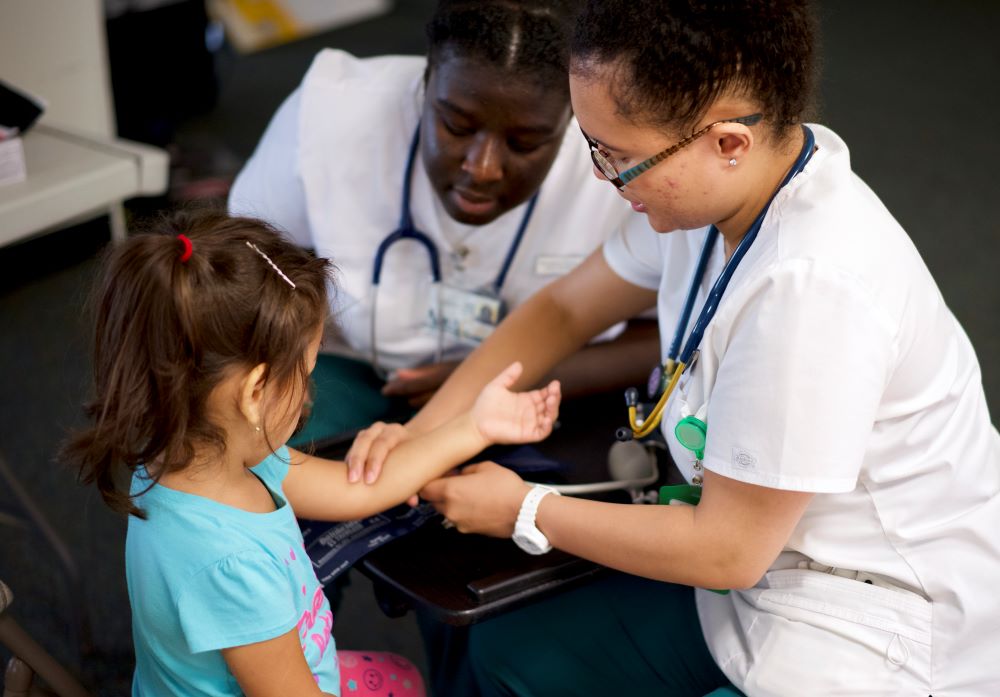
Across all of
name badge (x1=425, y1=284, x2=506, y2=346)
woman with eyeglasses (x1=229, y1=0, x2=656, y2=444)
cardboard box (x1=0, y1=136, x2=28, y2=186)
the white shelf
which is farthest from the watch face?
cardboard box (x1=0, y1=136, x2=28, y2=186)

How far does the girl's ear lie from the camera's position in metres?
1.11

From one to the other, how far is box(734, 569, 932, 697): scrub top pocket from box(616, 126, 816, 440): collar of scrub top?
28 cm

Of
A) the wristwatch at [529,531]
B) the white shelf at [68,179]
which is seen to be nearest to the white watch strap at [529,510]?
the wristwatch at [529,531]

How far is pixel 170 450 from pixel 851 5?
613 centimetres

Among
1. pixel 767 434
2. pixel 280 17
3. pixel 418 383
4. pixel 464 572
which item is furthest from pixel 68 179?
pixel 280 17

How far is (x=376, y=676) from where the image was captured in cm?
145

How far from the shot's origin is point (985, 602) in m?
1.29

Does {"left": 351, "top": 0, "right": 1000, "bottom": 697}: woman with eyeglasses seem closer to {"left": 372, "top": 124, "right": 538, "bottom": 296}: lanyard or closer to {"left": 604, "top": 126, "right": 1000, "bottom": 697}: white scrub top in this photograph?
{"left": 604, "top": 126, "right": 1000, "bottom": 697}: white scrub top

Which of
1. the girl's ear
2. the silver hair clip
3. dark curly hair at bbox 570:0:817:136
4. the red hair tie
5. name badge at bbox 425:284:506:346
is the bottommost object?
name badge at bbox 425:284:506:346

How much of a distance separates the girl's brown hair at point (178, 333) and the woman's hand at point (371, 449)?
12.4 inches

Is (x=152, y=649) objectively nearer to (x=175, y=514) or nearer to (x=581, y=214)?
(x=175, y=514)

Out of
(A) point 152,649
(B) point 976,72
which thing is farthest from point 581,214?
(B) point 976,72

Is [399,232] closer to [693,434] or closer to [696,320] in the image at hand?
[696,320]

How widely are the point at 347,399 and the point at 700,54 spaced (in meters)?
1.04
